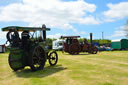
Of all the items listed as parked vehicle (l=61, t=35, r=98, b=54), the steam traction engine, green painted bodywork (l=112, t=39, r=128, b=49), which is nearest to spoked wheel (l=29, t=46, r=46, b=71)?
the steam traction engine

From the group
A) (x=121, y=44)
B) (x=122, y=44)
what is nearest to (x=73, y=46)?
(x=121, y=44)

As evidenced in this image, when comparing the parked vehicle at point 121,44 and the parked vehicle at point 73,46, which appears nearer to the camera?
the parked vehicle at point 73,46

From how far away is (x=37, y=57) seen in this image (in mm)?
7840

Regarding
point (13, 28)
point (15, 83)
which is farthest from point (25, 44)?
point (15, 83)

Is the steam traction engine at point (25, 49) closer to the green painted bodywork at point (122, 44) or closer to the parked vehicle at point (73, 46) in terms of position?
the parked vehicle at point (73, 46)

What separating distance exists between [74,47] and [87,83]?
14.2 meters

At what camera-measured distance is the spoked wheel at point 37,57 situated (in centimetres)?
729

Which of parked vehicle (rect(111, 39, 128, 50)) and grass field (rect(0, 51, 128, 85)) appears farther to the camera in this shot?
parked vehicle (rect(111, 39, 128, 50))

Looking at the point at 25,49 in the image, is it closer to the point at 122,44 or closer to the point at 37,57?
the point at 37,57

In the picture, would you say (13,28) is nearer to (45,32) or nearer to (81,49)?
(45,32)

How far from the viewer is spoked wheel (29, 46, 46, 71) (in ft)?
23.9

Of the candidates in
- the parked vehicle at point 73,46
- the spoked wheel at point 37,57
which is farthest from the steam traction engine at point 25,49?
the parked vehicle at point 73,46

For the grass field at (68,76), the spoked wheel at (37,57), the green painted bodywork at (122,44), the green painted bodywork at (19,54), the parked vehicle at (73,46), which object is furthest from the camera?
the green painted bodywork at (122,44)

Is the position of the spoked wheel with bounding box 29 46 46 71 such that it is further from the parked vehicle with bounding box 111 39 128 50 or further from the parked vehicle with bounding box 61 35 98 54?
the parked vehicle with bounding box 111 39 128 50
